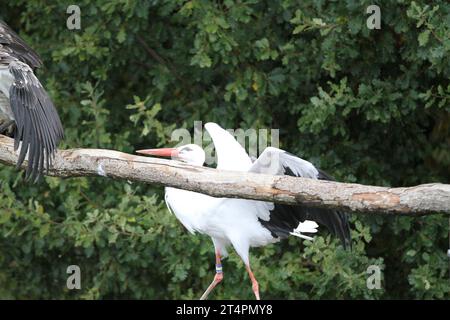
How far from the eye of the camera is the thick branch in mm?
3879

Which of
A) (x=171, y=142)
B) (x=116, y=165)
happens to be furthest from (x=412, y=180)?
(x=116, y=165)

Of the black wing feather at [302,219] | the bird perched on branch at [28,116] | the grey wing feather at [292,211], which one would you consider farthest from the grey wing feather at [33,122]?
the black wing feather at [302,219]

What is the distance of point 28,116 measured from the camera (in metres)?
4.77

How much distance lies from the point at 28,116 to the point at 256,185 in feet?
3.87

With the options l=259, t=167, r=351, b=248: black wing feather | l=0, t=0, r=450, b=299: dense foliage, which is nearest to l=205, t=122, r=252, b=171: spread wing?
l=259, t=167, r=351, b=248: black wing feather

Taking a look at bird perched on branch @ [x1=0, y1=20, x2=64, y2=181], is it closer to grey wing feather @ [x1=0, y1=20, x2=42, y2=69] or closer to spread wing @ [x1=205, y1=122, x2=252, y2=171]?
grey wing feather @ [x1=0, y1=20, x2=42, y2=69]

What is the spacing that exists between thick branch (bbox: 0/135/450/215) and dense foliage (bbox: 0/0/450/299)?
159cm

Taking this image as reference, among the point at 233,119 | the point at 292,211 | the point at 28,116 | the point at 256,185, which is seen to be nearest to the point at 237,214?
the point at 292,211

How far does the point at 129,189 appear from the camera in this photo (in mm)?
6258

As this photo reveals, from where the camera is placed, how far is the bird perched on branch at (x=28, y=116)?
461 centimetres

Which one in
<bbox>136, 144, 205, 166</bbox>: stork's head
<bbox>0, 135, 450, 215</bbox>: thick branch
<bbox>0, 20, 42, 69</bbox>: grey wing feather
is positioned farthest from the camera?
<bbox>0, 20, 42, 69</bbox>: grey wing feather

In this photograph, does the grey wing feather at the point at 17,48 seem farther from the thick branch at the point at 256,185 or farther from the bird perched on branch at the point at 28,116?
the thick branch at the point at 256,185

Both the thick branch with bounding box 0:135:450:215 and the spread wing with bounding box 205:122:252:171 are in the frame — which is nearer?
the thick branch with bounding box 0:135:450:215

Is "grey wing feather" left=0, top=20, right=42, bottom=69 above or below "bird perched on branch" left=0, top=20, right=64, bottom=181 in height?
above
